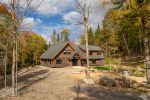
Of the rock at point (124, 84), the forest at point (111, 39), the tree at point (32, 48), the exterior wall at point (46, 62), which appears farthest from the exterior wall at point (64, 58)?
the rock at point (124, 84)

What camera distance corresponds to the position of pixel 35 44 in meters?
71.4

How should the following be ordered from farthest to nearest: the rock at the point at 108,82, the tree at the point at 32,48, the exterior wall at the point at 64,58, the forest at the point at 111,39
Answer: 1. the tree at the point at 32,48
2. the exterior wall at the point at 64,58
3. the rock at the point at 108,82
4. the forest at the point at 111,39

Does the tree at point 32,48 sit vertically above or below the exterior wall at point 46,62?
above

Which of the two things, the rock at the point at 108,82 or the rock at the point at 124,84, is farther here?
the rock at the point at 108,82

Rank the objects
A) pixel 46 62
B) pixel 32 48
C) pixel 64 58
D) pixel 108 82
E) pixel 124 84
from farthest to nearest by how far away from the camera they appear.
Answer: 1. pixel 32 48
2. pixel 46 62
3. pixel 64 58
4. pixel 108 82
5. pixel 124 84

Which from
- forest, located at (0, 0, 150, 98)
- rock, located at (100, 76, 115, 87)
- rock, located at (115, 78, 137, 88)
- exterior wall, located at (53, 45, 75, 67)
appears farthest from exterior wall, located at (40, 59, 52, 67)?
rock, located at (115, 78, 137, 88)

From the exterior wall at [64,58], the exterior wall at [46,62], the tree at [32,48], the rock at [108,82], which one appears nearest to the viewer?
the rock at [108,82]

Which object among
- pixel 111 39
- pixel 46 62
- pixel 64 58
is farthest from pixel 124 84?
pixel 111 39

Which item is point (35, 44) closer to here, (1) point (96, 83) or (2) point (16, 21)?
(1) point (96, 83)

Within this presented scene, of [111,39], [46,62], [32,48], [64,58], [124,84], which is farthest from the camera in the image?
[111,39]

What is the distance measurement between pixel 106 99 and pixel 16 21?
471 inches

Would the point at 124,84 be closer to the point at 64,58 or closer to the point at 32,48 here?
the point at 64,58

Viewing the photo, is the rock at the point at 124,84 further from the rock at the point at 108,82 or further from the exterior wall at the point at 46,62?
the exterior wall at the point at 46,62

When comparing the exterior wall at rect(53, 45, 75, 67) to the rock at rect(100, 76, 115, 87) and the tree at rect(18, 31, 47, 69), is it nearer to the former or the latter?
the tree at rect(18, 31, 47, 69)
